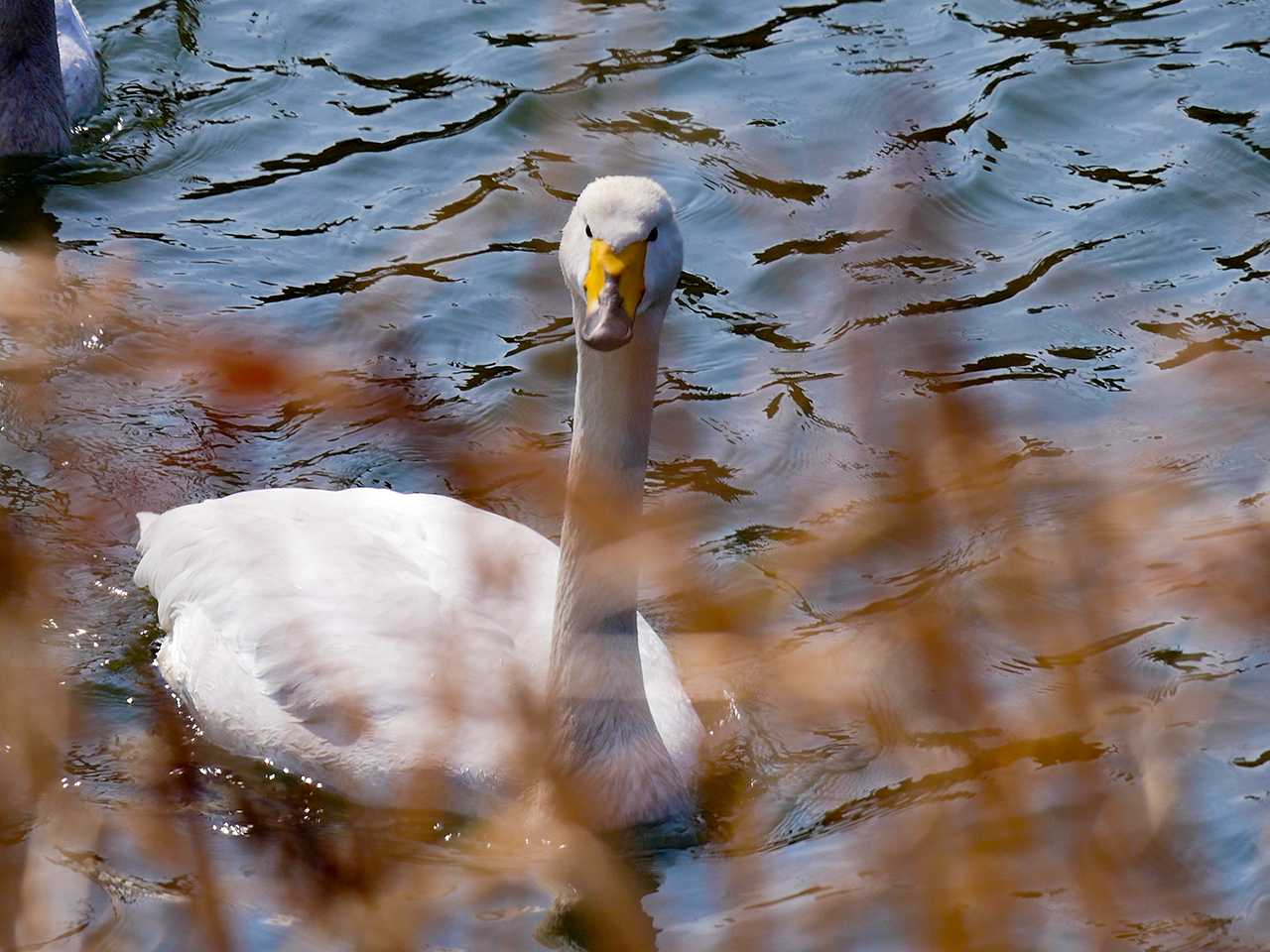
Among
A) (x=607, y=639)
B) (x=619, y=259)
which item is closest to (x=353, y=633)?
(x=607, y=639)

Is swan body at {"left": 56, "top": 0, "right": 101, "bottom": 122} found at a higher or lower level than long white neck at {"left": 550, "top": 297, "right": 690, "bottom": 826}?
lower

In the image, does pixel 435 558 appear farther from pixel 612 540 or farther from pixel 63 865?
pixel 612 540

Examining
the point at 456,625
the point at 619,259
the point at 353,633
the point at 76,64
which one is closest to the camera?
the point at 619,259

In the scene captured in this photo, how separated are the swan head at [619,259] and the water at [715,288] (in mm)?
265

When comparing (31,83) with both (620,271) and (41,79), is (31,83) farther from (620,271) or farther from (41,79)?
(620,271)

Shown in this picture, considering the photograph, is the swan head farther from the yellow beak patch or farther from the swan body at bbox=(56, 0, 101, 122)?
the swan body at bbox=(56, 0, 101, 122)

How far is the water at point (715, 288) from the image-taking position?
16.5 feet

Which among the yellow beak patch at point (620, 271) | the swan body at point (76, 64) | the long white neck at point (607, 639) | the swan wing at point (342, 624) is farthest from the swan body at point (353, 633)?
the swan body at point (76, 64)

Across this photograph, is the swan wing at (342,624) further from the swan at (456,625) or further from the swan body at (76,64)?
the swan body at (76,64)

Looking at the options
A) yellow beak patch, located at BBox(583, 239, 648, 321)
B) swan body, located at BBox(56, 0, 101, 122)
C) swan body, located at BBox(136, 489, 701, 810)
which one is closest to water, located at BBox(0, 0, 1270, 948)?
swan body, located at BBox(56, 0, 101, 122)

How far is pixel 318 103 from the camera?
9.81 m

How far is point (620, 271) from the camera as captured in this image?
4.05 meters

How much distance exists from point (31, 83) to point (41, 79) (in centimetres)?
8

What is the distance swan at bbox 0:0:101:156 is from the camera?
31.1ft
